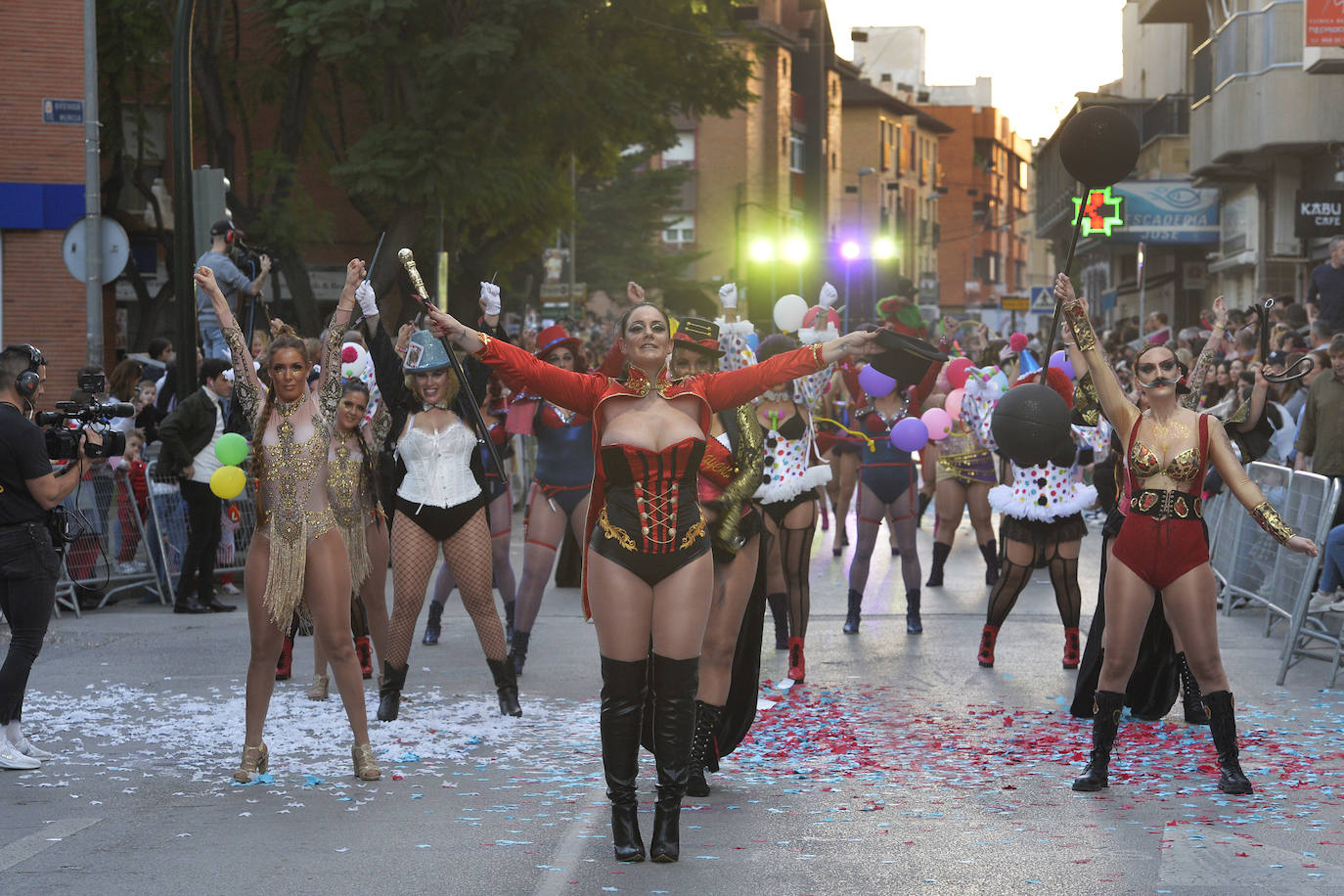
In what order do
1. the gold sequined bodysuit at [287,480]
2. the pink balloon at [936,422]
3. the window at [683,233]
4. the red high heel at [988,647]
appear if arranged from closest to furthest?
the gold sequined bodysuit at [287,480] < the red high heel at [988,647] < the pink balloon at [936,422] < the window at [683,233]

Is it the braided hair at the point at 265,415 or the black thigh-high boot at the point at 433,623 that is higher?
the braided hair at the point at 265,415

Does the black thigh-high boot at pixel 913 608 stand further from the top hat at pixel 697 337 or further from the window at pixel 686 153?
the window at pixel 686 153

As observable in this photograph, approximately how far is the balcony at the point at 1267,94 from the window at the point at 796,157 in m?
42.8

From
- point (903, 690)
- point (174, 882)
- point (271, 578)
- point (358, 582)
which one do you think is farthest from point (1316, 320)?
point (174, 882)

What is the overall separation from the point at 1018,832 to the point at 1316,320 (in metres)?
9.68

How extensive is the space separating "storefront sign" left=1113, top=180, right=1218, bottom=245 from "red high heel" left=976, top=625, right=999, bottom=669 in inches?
1106

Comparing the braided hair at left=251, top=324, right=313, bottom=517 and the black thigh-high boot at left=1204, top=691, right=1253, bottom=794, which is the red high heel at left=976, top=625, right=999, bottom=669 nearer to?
the black thigh-high boot at left=1204, top=691, right=1253, bottom=794

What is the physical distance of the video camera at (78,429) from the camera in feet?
26.5

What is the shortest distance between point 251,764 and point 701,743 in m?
→ 2.00

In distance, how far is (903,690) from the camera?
31.4 ft

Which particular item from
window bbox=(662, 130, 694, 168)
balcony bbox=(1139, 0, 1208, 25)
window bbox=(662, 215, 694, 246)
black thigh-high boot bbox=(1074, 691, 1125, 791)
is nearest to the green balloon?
black thigh-high boot bbox=(1074, 691, 1125, 791)

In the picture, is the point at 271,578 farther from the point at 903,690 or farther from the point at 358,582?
the point at 903,690

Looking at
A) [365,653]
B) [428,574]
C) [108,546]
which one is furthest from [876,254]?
[428,574]

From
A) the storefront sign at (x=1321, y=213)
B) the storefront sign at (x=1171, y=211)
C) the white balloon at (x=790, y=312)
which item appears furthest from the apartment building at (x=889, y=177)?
the white balloon at (x=790, y=312)
